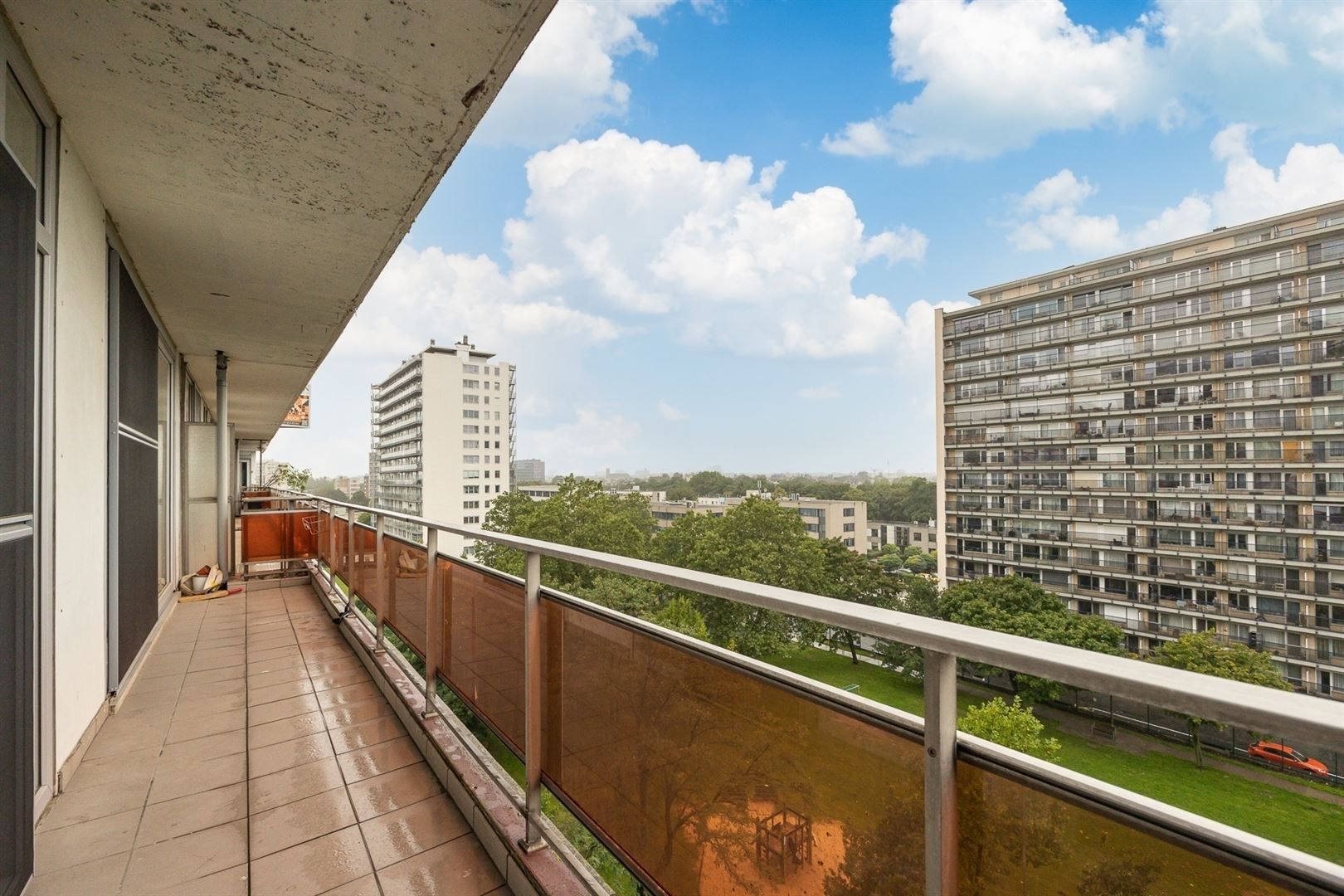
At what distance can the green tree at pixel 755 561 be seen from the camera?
96.4 feet

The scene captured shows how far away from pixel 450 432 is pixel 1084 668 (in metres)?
74.9

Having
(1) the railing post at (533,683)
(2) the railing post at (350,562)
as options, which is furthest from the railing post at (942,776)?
(2) the railing post at (350,562)

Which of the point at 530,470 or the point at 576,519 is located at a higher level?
the point at 530,470

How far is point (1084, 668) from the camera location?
0.73 meters

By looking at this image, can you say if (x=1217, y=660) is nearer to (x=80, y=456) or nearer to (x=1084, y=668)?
(x=1084, y=668)

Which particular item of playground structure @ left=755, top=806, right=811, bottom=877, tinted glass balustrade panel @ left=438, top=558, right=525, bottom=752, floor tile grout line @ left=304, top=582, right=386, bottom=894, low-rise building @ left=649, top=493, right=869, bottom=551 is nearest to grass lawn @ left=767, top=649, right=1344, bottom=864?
floor tile grout line @ left=304, top=582, right=386, bottom=894

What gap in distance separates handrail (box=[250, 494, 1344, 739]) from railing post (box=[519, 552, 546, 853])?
99 centimetres

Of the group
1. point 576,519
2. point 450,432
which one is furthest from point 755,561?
point 450,432

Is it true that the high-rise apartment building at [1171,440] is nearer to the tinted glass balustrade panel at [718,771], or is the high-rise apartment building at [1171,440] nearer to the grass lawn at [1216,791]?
the grass lawn at [1216,791]

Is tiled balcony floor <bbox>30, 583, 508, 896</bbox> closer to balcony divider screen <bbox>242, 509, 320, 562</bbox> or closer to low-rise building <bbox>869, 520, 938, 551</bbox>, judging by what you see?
balcony divider screen <bbox>242, 509, 320, 562</bbox>

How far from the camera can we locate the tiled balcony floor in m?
2.03

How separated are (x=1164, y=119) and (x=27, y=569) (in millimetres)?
104748

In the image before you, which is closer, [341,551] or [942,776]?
[942,776]

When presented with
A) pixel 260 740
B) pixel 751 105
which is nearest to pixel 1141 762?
pixel 260 740
